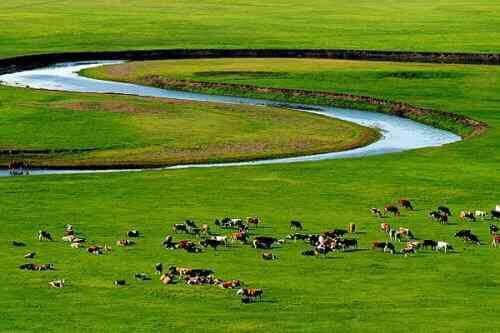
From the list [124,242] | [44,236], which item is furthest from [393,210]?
[44,236]

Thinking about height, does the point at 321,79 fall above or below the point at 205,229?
above

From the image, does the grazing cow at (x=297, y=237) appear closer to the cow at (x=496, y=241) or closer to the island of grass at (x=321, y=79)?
the cow at (x=496, y=241)

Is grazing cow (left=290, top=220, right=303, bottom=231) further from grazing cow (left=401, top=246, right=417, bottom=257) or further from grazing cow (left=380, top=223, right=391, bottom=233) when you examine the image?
grazing cow (left=401, top=246, right=417, bottom=257)

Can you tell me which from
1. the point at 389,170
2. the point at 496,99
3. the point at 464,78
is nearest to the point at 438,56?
the point at 464,78

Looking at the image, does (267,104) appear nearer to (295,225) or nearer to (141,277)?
(295,225)

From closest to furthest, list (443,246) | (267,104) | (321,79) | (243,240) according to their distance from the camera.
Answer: (443,246) → (243,240) → (267,104) → (321,79)
